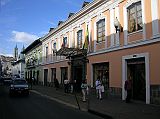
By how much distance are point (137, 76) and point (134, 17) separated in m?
4.19

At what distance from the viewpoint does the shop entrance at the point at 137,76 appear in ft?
59.1

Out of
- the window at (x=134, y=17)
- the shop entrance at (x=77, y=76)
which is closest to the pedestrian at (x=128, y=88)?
the window at (x=134, y=17)

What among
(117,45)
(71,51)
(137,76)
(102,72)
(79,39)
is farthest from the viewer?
(79,39)

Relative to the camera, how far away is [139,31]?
59.7ft

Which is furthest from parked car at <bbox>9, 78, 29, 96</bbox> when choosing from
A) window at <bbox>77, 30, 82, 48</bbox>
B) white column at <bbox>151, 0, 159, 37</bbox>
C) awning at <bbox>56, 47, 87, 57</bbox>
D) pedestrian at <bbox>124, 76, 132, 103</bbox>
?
white column at <bbox>151, 0, 159, 37</bbox>

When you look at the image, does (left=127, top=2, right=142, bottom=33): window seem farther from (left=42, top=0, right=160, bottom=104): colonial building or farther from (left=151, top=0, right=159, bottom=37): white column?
(left=151, top=0, right=159, bottom=37): white column

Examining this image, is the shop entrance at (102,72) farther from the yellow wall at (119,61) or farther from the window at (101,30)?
the window at (101,30)

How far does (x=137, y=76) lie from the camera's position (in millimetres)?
18906

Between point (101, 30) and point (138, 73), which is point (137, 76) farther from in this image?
point (101, 30)

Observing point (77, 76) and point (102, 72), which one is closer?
point (102, 72)

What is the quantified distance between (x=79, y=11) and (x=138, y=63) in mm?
11759

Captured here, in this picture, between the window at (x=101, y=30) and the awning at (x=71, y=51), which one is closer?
the window at (x=101, y=30)

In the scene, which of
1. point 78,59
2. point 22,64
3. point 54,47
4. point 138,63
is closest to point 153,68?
point 138,63

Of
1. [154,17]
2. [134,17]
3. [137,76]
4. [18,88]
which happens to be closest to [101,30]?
[134,17]
